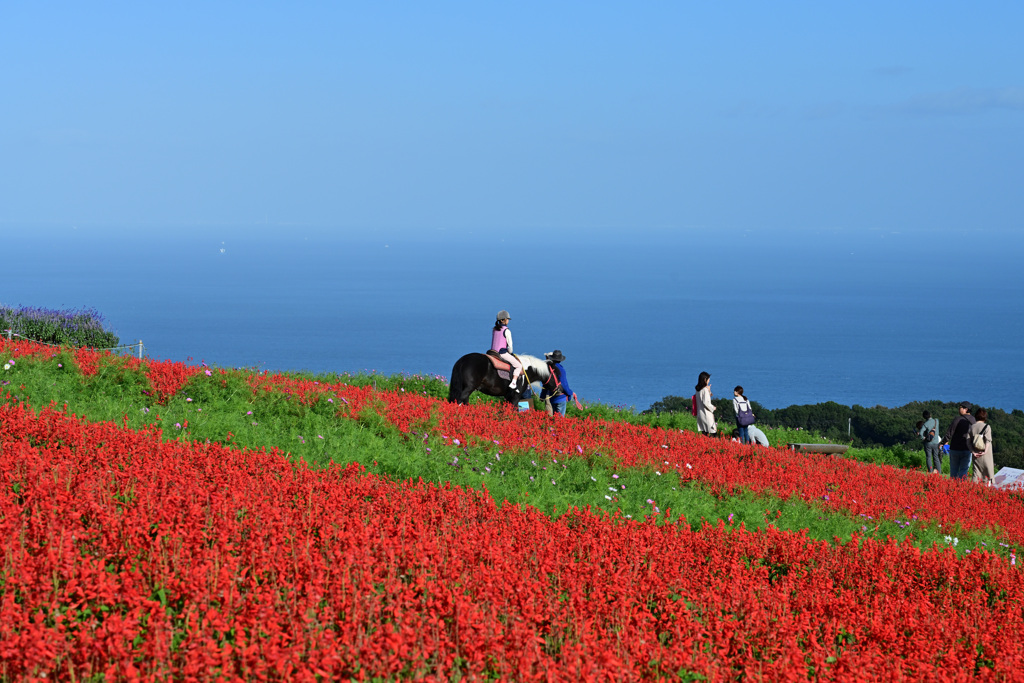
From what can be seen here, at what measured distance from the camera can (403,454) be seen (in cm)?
1030

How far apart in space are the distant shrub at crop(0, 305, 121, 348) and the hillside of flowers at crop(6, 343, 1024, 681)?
68.9 feet

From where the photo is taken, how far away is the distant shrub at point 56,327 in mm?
28906

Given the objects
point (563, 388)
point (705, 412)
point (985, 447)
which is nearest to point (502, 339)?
point (563, 388)

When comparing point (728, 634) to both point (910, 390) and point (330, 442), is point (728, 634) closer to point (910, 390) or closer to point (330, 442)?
point (330, 442)

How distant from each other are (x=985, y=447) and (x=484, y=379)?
10136 millimetres

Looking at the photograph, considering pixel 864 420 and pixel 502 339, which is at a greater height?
pixel 502 339

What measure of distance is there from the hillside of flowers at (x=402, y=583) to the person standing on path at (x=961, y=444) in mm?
9868

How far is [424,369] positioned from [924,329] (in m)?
117

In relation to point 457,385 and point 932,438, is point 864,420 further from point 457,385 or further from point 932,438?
point 457,385

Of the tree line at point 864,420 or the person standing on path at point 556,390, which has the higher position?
the person standing on path at point 556,390

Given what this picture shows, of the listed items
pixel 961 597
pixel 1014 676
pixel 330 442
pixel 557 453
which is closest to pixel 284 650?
pixel 1014 676

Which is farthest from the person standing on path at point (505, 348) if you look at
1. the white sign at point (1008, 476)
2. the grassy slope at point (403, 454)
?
the white sign at point (1008, 476)

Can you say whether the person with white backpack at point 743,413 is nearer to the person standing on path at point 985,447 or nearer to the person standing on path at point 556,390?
the person standing on path at point 556,390

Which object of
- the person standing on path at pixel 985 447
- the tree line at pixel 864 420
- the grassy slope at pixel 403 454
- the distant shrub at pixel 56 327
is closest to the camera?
the grassy slope at pixel 403 454
